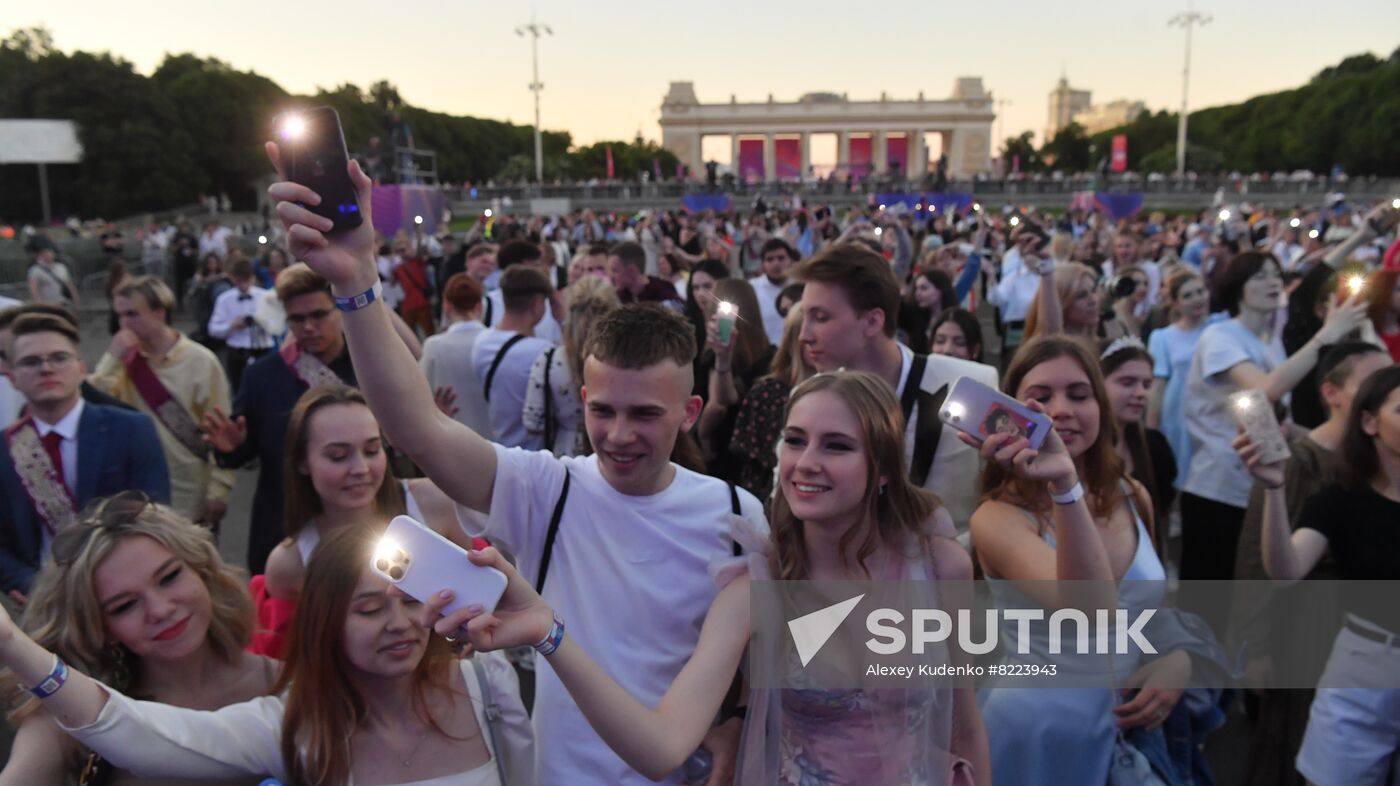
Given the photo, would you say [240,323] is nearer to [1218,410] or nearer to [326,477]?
[326,477]

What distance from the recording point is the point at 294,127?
4.98 ft

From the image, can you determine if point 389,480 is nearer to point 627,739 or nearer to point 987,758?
point 627,739

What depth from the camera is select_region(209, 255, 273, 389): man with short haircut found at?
8.59 metres

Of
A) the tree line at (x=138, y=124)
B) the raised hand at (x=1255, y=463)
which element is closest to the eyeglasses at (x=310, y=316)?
the raised hand at (x=1255, y=463)

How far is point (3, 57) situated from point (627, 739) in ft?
224

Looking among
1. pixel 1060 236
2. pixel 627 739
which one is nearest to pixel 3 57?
pixel 1060 236

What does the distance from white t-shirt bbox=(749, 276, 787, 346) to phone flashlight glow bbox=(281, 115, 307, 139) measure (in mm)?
5157

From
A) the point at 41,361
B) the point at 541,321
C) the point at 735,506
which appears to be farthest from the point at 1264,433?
the point at 541,321

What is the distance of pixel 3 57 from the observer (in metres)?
53.1

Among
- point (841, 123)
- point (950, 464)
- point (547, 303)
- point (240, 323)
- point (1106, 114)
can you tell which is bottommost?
point (240, 323)

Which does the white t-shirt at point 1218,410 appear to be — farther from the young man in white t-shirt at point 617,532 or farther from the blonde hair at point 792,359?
the young man in white t-shirt at point 617,532

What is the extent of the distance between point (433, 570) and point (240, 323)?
8241 millimetres

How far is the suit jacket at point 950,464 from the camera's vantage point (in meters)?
3.14

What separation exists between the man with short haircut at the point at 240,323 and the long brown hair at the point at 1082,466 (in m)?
7.56
